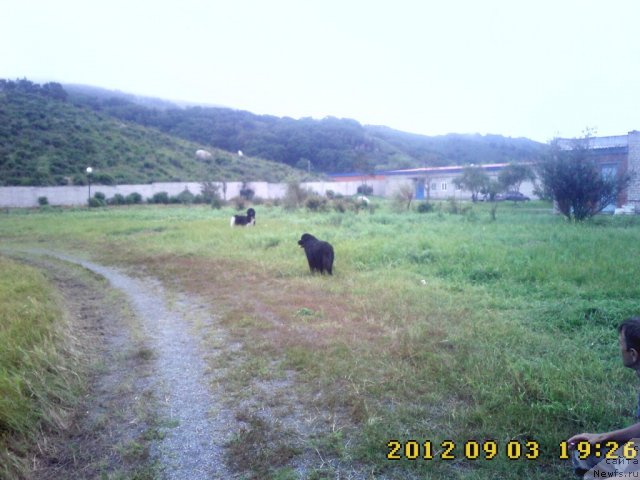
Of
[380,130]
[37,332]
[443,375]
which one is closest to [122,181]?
[37,332]

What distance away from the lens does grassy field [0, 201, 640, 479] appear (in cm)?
366

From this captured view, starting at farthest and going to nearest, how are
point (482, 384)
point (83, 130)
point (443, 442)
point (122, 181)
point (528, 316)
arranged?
point (83, 130) < point (122, 181) < point (528, 316) < point (482, 384) < point (443, 442)

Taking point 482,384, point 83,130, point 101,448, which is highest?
point 83,130

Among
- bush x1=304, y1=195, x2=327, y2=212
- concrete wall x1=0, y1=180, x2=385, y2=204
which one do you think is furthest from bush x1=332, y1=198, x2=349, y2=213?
concrete wall x1=0, y1=180, x2=385, y2=204

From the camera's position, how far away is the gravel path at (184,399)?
348 cm

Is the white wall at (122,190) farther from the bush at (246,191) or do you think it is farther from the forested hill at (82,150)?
the forested hill at (82,150)

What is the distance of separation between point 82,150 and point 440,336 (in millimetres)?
45317

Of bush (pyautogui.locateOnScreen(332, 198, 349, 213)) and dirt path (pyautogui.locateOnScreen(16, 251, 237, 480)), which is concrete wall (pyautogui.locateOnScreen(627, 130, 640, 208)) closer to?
bush (pyautogui.locateOnScreen(332, 198, 349, 213))

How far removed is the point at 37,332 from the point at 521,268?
7.99 m

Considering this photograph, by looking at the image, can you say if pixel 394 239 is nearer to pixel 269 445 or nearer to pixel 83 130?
pixel 269 445

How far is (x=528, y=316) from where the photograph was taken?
6395 millimetres

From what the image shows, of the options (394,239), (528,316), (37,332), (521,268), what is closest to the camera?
(37,332)

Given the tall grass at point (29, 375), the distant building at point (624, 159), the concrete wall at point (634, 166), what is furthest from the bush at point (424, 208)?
the tall grass at point (29, 375)

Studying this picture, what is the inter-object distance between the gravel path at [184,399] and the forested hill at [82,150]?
33038mm
